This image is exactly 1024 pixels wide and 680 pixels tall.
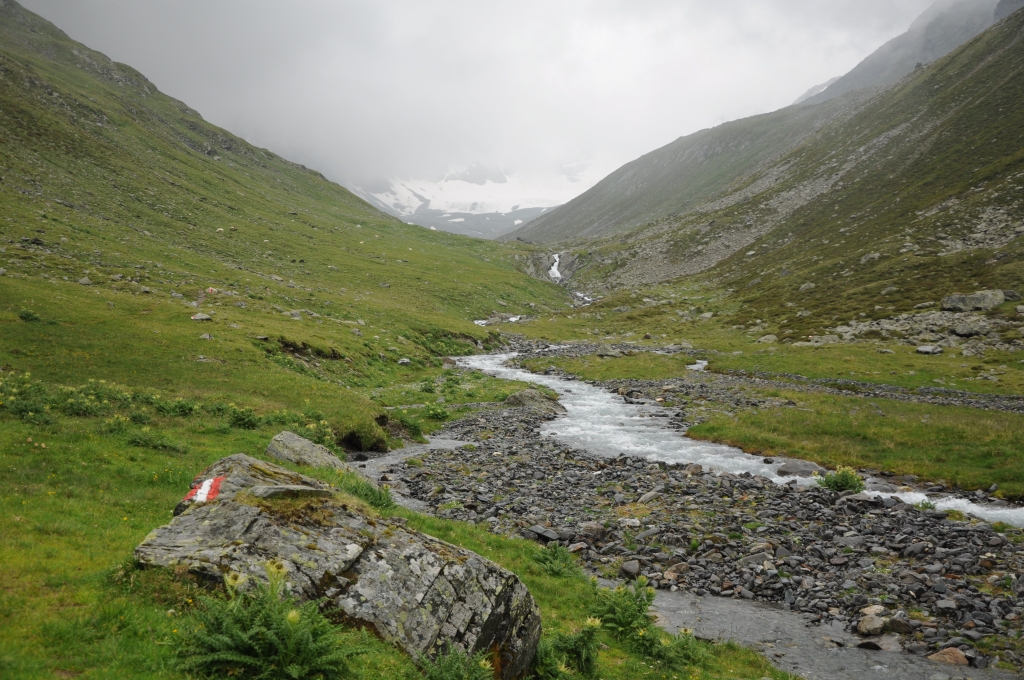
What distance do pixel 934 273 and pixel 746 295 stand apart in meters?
28.8

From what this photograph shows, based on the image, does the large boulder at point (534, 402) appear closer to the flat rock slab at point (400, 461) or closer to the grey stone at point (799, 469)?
the flat rock slab at point (400, 461)

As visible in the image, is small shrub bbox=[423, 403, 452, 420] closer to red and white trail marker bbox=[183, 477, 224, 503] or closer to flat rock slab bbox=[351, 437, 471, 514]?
flat rock slab bbox=[351, 437, 471, 514]

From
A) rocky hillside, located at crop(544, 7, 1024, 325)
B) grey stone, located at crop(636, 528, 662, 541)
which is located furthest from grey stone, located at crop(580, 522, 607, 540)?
rocky hillside, located at crop(544, 7, 1024, 325)

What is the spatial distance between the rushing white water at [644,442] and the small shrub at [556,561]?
1297cm

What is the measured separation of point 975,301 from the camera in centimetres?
5691

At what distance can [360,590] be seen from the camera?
27.8ft

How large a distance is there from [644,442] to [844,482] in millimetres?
11065

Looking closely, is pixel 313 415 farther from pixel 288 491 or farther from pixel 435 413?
pixel 288 491

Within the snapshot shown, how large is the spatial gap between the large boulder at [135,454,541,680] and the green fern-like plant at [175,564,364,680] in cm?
100

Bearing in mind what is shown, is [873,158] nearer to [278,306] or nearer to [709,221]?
[709,221]

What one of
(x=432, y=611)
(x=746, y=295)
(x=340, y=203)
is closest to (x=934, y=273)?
(x=746, y=295)

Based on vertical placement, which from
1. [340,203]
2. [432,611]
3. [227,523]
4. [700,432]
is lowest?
[700,432]

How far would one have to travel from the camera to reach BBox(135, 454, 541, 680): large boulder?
26.6 ft

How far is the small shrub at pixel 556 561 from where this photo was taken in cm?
1492
